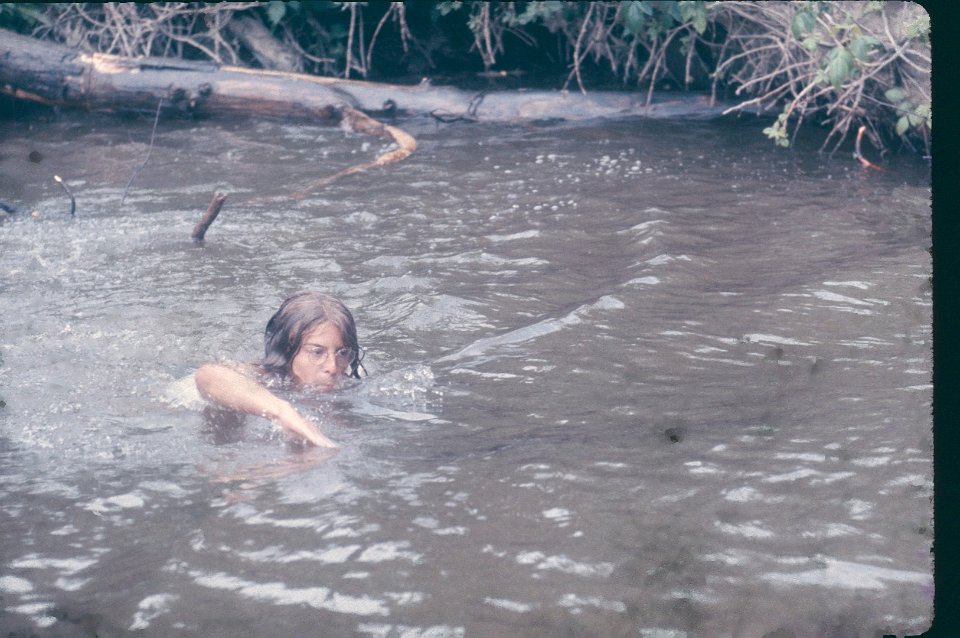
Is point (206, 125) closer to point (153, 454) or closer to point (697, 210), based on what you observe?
point (697, 210)

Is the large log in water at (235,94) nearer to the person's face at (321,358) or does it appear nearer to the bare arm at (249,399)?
the person's face at (321,358)

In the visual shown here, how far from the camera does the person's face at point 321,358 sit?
17.3 feet

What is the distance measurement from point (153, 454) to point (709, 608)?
102 inches

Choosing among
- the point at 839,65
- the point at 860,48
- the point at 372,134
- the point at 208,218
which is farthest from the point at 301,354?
the point at 372,134

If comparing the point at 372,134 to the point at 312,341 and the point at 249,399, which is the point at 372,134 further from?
the point at 249,399

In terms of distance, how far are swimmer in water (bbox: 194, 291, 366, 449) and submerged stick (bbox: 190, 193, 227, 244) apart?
6.05ft

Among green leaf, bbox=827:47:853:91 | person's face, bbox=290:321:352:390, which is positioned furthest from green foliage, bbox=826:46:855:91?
person's face, bbox=290:321:352:390

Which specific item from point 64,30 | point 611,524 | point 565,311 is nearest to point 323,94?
point 64,30

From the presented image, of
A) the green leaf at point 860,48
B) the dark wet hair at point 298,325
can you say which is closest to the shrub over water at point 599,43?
the green leaf at point 860,48

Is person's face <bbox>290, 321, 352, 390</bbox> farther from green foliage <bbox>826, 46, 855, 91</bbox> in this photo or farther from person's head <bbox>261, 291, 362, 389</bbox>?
green foliage <bbox>826, 46, 855, 91</bbox>

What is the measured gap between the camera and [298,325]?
529 centimetres

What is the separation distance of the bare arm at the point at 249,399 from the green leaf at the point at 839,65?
5.57 metres

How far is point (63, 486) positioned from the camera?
4.23m

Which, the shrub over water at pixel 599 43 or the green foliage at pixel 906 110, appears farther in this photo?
the shrub over water at pixel 599 43
